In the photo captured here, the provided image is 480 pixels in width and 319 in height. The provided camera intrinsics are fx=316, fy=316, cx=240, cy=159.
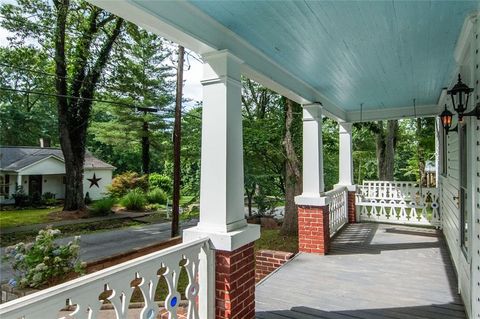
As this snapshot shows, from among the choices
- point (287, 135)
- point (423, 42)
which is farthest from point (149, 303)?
point (287, 135)

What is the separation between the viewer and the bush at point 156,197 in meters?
19.7

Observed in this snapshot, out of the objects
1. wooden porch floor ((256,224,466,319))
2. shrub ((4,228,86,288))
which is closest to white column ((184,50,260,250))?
wooden porch floor ((256,224,466,319))

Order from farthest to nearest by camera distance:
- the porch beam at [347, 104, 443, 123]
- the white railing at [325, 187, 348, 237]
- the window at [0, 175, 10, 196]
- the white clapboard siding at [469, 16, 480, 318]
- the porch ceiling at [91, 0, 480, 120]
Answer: the window at [0, 175, 10, 196], the porch beam at [347, 104, 443, 123], the white railing at [325, 187, 348, 237], the white clapboard siding at [469, 16, 480, 318], the porch ceiling at [91, 0, 480, 120]

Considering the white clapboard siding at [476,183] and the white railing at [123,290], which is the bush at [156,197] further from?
the white clapboard siding at [476,183]

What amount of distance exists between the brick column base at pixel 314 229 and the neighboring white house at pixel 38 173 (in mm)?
19965

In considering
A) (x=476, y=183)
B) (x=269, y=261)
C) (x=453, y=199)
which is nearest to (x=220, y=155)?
(x=476, y=183)

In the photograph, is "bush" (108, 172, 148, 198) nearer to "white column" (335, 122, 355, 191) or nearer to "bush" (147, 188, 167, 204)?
"bush" (147, 188, 167, 204)

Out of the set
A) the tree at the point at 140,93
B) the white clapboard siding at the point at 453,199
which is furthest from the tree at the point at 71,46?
the white clapboard siding at the point at 453,199

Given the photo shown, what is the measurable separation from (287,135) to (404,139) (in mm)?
12924

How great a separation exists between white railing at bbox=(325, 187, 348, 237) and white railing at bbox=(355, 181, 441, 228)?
504 millimetres

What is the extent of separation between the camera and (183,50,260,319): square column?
2604mm

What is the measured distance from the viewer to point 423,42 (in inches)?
127

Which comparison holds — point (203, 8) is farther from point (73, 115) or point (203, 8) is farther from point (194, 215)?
point (73, 115)

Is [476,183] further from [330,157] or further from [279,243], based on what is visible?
[330,157]
